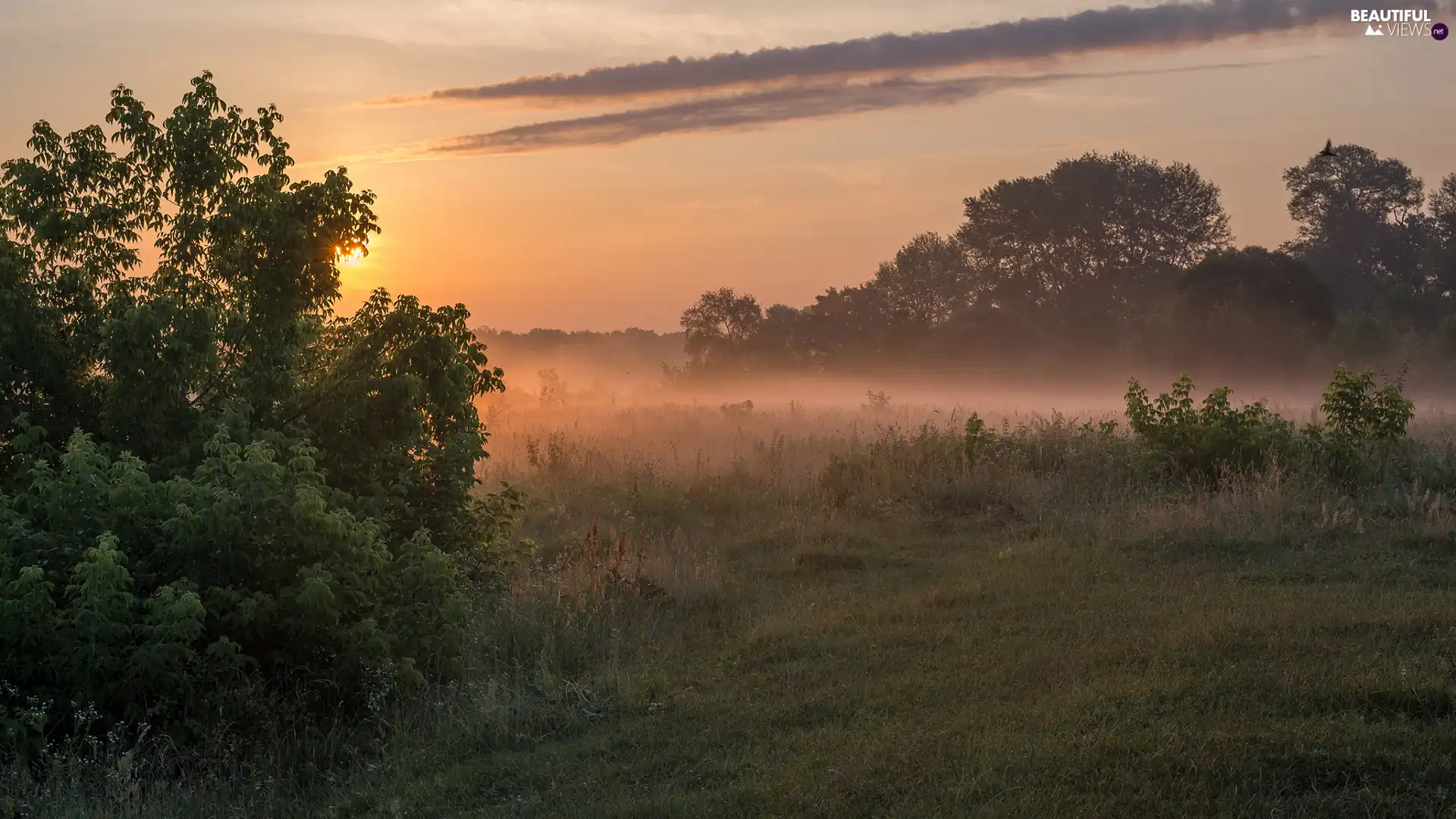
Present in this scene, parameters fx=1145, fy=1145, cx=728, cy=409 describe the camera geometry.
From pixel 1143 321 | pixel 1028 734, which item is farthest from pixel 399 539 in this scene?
pixel 1143 321

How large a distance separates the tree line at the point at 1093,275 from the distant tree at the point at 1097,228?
73mm

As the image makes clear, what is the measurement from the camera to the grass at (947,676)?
658cm

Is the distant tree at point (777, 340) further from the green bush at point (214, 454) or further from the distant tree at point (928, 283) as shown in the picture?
the green bush at point (214, 454)

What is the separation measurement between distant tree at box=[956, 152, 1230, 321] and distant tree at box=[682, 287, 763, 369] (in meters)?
12.8

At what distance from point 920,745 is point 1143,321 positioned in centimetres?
4703

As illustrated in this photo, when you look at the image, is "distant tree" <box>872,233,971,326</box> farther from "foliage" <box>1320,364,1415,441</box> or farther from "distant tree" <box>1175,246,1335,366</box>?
"foliage" <box>1320,364,1415,441</box>

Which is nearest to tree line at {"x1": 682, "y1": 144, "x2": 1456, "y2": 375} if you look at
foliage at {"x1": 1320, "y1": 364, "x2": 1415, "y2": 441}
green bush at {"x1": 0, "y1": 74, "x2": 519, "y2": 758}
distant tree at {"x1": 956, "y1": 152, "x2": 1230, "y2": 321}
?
distant tree at {"x1": 956, "y1": 152, "x2": 1230, "y2": 321}

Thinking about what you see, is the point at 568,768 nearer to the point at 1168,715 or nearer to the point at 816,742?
the point at 816,742

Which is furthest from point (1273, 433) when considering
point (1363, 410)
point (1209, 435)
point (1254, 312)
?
point (1254, 312)

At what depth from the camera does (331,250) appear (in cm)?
1156

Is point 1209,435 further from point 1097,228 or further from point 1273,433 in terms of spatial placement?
point 1097,228

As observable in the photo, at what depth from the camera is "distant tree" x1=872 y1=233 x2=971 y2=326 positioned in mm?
60031

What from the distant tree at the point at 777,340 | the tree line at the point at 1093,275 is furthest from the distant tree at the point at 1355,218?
the distant tree at the point at 777,340

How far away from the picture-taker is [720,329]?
6109 cm
